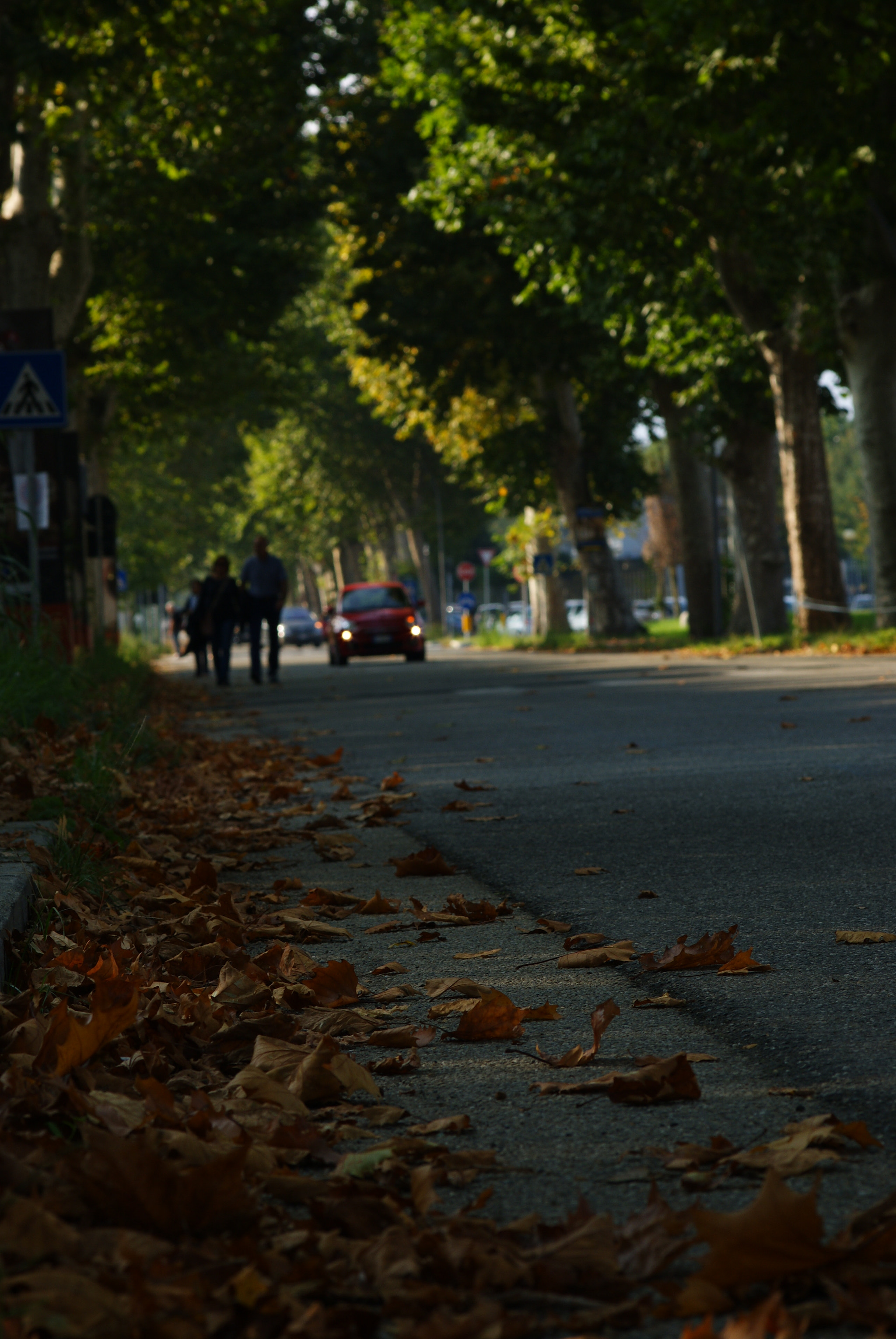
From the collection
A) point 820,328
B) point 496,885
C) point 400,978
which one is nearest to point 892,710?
point 496,885

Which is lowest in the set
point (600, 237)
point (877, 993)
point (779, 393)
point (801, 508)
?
point (877, 993)

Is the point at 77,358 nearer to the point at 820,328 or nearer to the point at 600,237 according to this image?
the point at 600,237

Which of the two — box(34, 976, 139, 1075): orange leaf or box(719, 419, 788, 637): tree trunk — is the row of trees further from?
box(34, 976, 139, 1075): orange leaf

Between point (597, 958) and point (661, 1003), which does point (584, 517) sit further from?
point (661, 1003)

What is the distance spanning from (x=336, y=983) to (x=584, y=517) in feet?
111

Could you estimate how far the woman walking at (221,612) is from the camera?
2239 centimetres

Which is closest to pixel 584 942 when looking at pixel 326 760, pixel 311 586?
pixel 326 760

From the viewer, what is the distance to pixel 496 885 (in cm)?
536

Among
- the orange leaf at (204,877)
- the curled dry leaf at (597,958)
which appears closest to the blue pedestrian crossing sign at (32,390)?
Result: the orange leaf at (204,877)

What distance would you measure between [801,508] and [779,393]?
74.3 inches

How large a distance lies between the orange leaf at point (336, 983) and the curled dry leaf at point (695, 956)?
0.74m

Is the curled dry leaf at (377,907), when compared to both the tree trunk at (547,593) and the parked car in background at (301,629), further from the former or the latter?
the parked car in background at (301,629)

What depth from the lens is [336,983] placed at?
3783 millimetres

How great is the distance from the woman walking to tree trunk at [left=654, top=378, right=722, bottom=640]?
42.7ft
